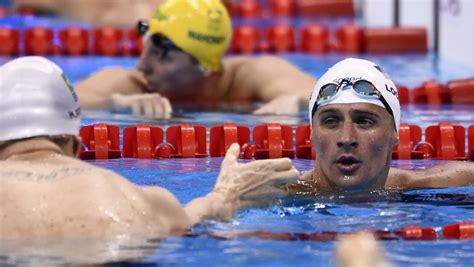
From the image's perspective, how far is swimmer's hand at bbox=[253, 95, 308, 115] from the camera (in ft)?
20.4

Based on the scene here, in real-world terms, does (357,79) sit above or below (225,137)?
above

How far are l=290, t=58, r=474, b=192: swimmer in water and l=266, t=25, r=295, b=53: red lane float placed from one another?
16.3 ft

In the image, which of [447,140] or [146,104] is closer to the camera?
[447,140]

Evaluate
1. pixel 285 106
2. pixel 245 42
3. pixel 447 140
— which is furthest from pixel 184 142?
pixel 245 42

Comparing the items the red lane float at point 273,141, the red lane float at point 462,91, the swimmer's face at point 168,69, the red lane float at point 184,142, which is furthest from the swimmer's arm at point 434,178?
the red lane float at point 462,91

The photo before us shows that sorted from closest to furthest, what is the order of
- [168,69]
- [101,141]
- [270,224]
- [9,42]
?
[270,224], [101,141], [168,69], [9,42]

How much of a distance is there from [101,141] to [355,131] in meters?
1.56

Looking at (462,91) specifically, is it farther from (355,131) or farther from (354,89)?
(355,131)

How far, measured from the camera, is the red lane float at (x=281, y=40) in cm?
963

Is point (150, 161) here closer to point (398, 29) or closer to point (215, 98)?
point (215, 98)

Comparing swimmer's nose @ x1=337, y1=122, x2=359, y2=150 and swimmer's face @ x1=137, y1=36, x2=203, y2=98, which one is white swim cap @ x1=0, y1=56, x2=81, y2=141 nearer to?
Result: swimmer's nose @ x1=337, y1=122, x2=359, y2=150

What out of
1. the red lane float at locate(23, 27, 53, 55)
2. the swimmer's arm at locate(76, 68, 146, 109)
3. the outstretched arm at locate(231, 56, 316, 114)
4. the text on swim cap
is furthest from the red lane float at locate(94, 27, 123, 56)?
the text on swim cap

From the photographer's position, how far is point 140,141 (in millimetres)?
5449

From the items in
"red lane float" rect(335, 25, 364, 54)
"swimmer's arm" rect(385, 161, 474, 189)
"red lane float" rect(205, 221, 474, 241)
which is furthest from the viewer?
"red lane float" rect(335, 25, 364, 54)
